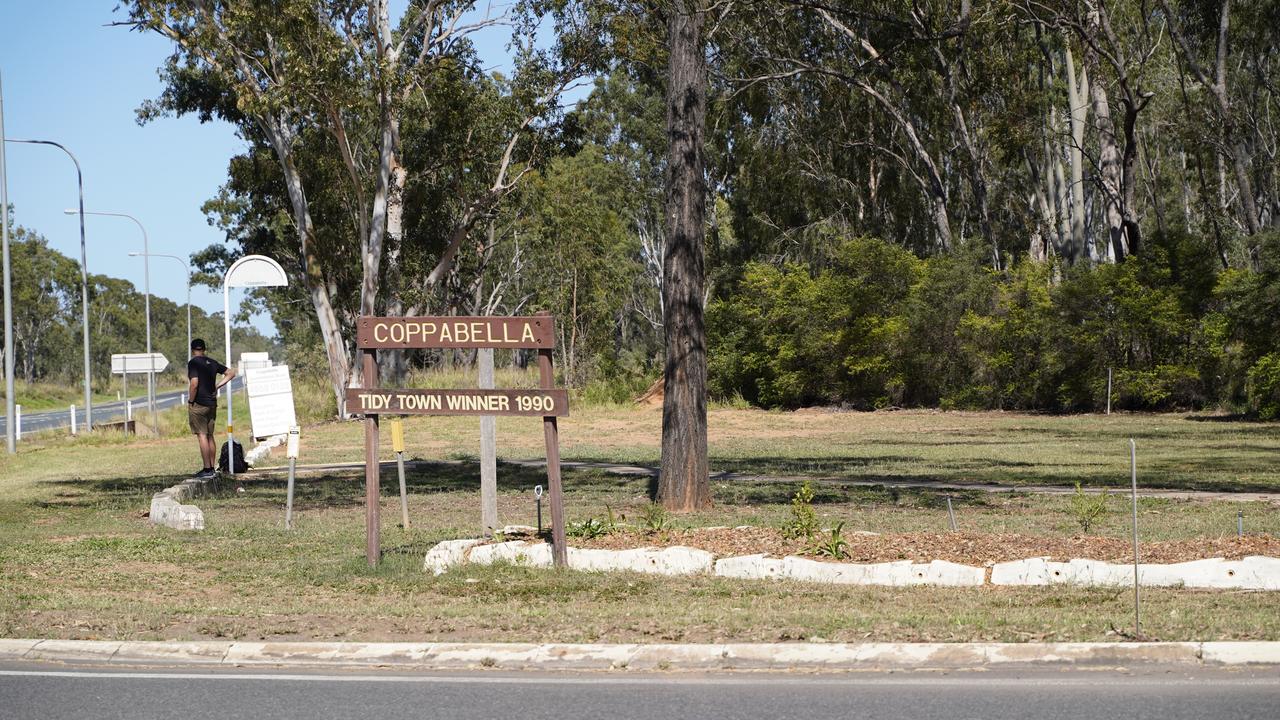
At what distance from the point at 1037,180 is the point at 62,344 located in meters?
74.9

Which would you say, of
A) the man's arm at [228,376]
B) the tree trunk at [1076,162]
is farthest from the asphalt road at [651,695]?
the tree trunk at [1076,162]

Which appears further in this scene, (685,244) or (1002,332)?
(1002,332)

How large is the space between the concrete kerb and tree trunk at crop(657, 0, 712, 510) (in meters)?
7.84

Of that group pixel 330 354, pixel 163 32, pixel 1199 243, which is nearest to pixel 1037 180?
pixel 1199 243

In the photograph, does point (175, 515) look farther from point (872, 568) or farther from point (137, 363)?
point (137, 363)

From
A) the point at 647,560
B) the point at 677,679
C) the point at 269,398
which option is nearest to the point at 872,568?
the point at 647,560

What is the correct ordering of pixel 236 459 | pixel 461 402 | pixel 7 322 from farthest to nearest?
pixel 7 322 → pixel 236 459 → pixel 461 402

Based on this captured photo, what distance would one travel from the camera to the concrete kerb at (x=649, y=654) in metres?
7.30

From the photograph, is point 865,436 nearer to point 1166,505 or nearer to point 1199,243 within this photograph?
point 1199,243

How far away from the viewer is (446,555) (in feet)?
35.5

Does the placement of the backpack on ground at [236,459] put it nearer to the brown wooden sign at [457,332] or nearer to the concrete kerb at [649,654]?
the brown wooden sign at [457,332]

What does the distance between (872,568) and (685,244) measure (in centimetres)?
685

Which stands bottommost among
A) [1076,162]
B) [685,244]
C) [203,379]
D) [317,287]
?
[203,379]

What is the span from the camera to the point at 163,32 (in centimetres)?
3441
